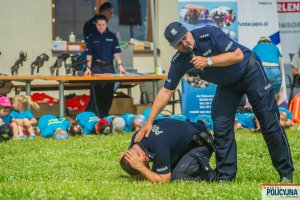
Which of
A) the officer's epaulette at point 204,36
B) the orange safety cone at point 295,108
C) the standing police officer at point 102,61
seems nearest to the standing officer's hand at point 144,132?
the officer's epaulette at point 204,36

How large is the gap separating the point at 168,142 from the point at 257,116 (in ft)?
3.08

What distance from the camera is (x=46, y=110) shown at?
16.7 meters

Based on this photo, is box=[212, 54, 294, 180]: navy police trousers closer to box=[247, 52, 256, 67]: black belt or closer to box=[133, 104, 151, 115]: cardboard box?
box=[247, 52, 256, 67]: black belt

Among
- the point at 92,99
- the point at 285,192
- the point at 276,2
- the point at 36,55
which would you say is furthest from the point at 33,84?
the point at 285,192

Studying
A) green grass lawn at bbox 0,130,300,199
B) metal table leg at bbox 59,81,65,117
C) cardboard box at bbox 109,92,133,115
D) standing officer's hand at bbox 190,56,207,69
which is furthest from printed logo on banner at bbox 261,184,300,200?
cardboard box at bbox 109,92,133,115

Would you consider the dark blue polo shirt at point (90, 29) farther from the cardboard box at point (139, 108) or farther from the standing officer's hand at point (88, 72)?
the cardboard box at point (139, 108)

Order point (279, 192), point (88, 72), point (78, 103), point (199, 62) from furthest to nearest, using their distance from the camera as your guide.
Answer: point (78, 103), point (88, 72), point (199, 62), point (279, 192)

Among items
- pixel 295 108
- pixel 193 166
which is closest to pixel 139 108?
pixel 295 108

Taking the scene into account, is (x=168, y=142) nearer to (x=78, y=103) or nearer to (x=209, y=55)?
(x=209, y=55)

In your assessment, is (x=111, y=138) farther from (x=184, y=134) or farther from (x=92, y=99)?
(x=184, y=134)

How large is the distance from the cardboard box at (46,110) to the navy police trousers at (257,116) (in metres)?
8.03

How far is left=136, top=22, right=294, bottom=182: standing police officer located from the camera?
329 inches

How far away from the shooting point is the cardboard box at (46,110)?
1662 centimetres

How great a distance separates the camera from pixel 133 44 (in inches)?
778
